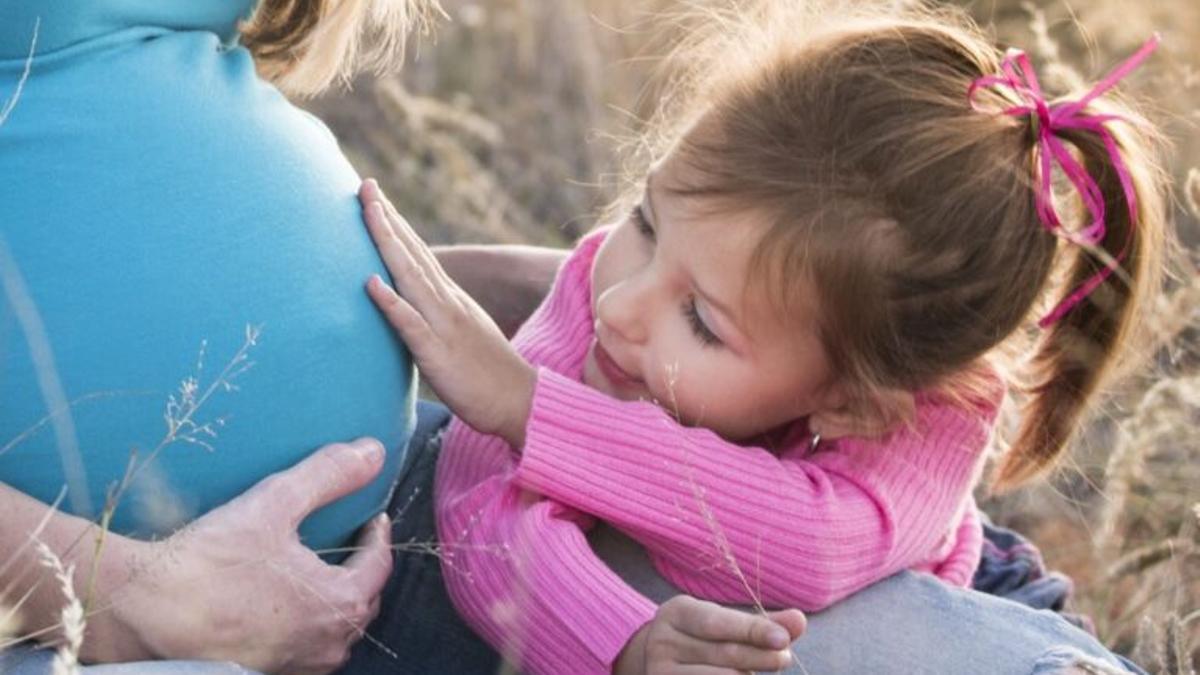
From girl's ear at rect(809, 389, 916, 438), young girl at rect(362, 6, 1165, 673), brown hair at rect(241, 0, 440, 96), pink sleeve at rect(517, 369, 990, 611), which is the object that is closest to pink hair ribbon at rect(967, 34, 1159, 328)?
young girl at rect(362, 6, 1165, 673)

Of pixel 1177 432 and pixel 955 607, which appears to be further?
pixel 1177 432

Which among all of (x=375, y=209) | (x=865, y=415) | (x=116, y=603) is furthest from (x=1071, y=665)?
(x=116, y=603)

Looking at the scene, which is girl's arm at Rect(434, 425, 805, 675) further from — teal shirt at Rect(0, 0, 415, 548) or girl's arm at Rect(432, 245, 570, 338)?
girl's arm at Rect(432, 245, 570, 338)

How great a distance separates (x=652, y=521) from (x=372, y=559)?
0.36 meters

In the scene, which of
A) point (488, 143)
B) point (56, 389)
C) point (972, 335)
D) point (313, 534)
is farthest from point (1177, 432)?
point (488, 143)

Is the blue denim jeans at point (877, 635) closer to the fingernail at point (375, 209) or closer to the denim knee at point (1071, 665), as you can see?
the denim knee at point (1071, 665)

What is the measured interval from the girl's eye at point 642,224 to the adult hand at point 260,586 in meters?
0.46

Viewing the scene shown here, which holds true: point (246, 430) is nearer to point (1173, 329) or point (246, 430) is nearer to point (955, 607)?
point (955, 607)

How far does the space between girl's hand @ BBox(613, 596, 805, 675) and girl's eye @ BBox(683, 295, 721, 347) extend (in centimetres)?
36

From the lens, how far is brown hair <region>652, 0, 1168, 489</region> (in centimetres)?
233

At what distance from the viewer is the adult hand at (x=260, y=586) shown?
6.87 feet

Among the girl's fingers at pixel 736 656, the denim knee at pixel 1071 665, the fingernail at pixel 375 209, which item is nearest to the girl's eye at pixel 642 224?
the fingernail at pixel 375 209

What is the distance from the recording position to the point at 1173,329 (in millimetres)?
2945

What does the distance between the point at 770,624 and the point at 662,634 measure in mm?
168
